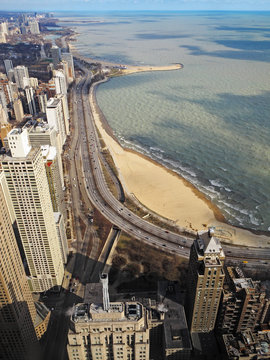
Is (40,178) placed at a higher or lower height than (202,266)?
higher

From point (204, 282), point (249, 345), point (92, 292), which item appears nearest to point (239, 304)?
point (249, 345)

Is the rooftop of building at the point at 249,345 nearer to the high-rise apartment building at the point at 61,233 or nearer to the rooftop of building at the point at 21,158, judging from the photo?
the high-rise apartment building at the point at 61,233

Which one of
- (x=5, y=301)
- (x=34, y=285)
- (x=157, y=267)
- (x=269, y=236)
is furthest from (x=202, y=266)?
(x=269, y=236)

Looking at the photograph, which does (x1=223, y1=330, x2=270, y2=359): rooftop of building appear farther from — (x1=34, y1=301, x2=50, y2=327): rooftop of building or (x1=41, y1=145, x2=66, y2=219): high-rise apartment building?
(x1=41, y1=145, x2=66, y2=219): high-rise apartment building

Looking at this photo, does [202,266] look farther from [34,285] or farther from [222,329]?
[34,285]

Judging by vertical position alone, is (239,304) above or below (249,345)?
above

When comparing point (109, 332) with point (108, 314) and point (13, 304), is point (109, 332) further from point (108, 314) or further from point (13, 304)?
point (13, 304)
